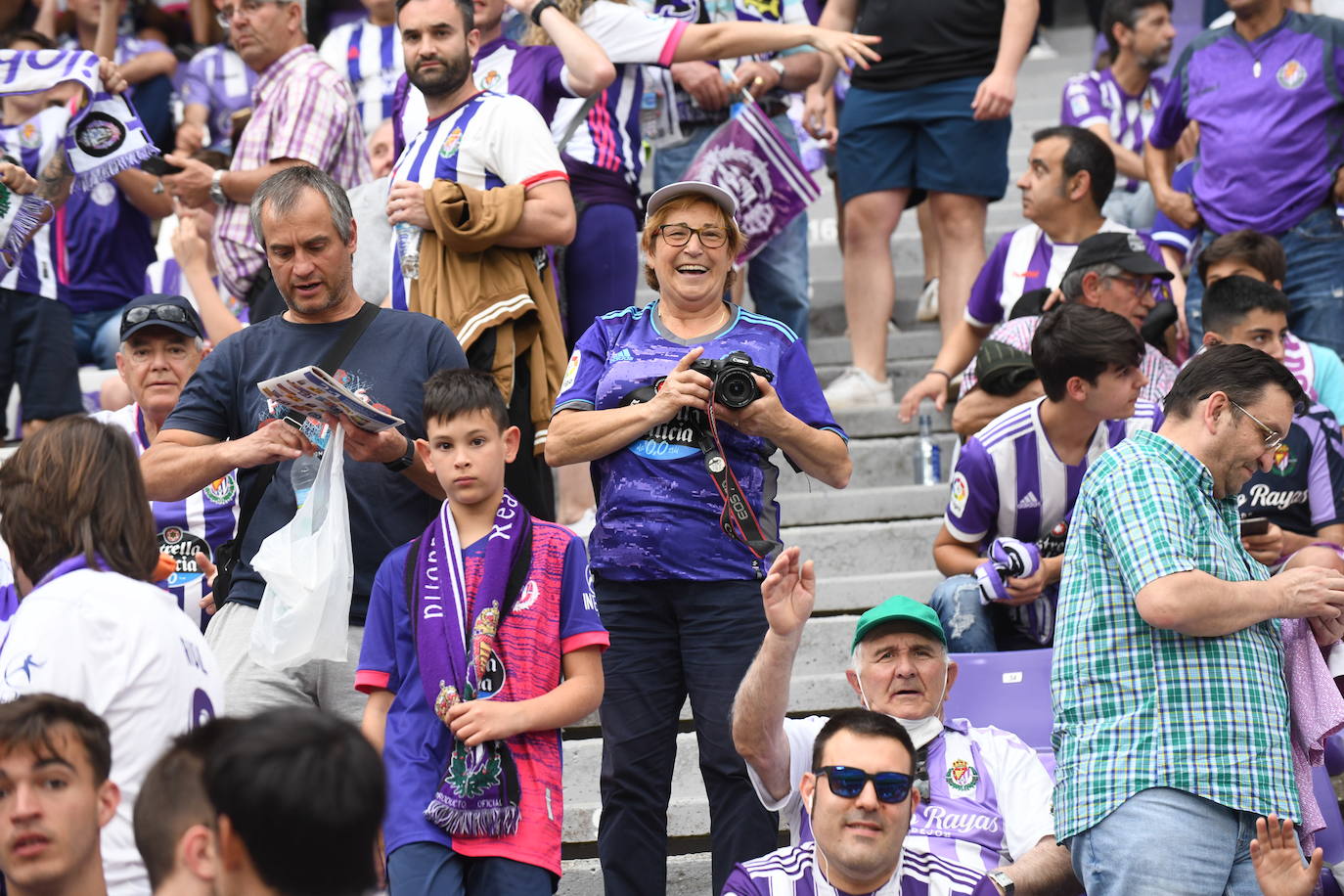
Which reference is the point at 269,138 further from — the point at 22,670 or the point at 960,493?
the point at 22,670

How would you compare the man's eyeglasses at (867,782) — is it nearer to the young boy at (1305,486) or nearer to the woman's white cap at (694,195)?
the woman's white cap at (694,195)

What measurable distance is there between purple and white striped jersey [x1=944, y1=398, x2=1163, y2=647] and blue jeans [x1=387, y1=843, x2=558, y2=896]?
6.36 ft

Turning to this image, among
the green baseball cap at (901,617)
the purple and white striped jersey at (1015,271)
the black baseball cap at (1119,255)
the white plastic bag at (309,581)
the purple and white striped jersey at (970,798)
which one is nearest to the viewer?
the white plastic bag at (309,581)

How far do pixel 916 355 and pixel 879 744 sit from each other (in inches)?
166

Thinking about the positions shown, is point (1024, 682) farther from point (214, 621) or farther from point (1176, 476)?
point (214, 621)

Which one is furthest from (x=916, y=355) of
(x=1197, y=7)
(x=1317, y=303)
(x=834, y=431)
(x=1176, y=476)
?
(x=1197, y=7)

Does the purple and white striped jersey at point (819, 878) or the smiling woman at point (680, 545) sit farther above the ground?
the smiling woman at point (680, 545)

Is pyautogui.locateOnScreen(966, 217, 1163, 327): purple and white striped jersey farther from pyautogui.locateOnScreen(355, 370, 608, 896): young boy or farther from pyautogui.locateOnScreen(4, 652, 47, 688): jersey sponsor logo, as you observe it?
pyautogui.locateOnScreen(4, 652, 47, 688): jersey sponsor logo

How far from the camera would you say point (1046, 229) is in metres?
6.51

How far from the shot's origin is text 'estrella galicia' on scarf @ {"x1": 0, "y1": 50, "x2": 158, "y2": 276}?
607cm

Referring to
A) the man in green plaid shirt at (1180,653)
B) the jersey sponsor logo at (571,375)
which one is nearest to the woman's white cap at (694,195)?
the jersey sponsor logo at (571,375)

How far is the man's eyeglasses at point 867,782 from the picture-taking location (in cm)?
362

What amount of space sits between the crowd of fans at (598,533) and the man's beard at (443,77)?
0.5 inches

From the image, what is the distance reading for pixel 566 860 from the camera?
4.96 meters
